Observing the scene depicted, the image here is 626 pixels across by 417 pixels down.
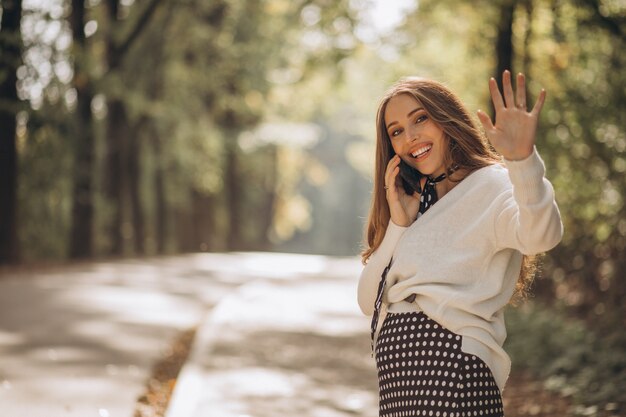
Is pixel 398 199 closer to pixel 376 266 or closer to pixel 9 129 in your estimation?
pixel 376 266

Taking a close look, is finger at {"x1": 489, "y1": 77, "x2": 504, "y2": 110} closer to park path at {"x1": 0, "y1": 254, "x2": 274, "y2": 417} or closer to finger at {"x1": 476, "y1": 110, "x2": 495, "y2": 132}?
finger at {"x1": 476, "y1": 110, "x2": 495, "y2": 132}

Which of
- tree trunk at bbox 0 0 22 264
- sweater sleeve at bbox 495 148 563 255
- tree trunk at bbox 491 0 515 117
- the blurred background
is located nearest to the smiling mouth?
sweater sleeve at bbox 495 148 563 255

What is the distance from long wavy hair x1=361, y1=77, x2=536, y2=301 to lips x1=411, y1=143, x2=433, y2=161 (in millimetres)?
69

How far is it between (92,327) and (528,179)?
8.64 metres

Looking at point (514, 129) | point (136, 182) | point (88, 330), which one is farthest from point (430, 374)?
point (136, 182)

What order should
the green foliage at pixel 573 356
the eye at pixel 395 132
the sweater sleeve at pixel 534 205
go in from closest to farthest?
1. the sweater sleeve at pixel 534 205
2. the eye at pixel 395 132
3. the green foliage at pixel 573 356

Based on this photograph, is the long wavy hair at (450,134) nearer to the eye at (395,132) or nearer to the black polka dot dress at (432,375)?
the eye at (395,132)

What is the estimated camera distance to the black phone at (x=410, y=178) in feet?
11.7

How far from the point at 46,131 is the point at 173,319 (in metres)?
10.6

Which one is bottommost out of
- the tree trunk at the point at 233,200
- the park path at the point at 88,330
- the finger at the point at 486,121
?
the finger at the point at 486,121

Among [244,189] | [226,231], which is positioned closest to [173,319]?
[226,231]

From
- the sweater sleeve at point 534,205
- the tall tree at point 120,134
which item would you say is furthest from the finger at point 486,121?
the tall tree at point 120,134

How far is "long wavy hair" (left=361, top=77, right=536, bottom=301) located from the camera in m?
3.47

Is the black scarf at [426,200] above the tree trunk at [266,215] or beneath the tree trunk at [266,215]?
beneath
